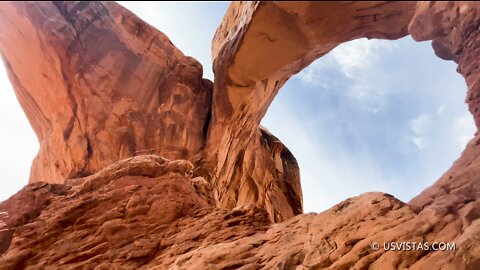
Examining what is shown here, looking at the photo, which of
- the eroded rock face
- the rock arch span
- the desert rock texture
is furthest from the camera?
the eroded rock face

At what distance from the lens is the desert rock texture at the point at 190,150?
7160mm

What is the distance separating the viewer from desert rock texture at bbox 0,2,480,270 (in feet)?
23.5

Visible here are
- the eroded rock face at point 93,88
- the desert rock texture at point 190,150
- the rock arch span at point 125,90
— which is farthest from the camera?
the eroded rock face at point 93,88

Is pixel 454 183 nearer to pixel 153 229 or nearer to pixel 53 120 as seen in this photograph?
pixel 153 229

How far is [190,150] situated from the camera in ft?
45.3

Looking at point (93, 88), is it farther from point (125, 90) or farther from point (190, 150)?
point (190, 150)

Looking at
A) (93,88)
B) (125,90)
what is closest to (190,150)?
(125,90)

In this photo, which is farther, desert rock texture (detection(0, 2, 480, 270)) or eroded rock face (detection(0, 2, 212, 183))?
eroded rock face (detection(0, 2, 212, 183))

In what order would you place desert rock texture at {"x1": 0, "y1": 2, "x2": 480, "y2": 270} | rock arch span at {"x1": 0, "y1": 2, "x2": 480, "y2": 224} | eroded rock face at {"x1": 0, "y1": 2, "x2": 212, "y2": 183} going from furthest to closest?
eroded rock face at {"x1": 0, "y1": 2, "x2": 212, "y2": 183} → rock arch span at {"x1": 0, "y1": 2, "x2": 480, "y2": 224} → desert rock texture at {"x1": 0, "y1": 2, "x2": 480, "y2": 270}

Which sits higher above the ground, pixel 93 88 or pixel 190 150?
pixel 93 88

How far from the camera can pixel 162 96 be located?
14.2m

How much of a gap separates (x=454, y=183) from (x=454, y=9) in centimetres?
Answer: 336

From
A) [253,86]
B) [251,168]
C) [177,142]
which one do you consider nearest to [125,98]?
[177,142]

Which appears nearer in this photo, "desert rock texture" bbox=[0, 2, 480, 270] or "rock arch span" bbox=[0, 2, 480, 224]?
"desert rock texture" bbox=[0, 2, 480, 270]
